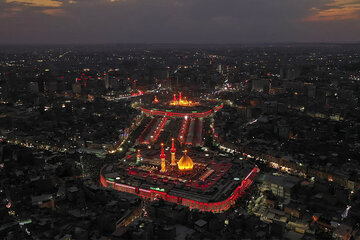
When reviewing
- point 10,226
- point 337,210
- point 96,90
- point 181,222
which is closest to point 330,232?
point 337,210

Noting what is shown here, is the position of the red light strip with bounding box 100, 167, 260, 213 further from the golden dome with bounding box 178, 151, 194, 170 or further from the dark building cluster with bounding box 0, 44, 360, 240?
the golden dome with bounding box 178, 151, 194, 170

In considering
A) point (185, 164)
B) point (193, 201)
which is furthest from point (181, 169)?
point (193, 201)

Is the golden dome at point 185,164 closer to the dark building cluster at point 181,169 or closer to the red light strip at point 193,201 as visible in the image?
the dark building cluster at point 181,169

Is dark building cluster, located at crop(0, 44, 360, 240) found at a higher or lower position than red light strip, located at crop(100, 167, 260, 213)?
higher

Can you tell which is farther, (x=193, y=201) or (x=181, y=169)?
(x=181, y=169)

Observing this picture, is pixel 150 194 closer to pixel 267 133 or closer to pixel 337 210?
pixel 337 210

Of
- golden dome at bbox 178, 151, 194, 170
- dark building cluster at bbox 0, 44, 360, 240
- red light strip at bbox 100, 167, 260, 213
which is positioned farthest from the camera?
golden dome at bbox 178, 151, 194, 170

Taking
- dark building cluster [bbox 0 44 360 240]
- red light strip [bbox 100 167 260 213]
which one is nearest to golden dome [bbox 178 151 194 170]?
dark building cluster [bbox 0 44 360 240]

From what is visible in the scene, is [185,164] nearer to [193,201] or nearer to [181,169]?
[181,169]

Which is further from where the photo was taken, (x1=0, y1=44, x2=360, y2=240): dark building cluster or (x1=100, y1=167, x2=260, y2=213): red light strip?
(x1=100, y1=167, x2=260, y2=213): red light strip

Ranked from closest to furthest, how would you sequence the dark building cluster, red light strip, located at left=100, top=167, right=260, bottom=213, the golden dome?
the dark building cluster → red light strip, located at left=100, top=167, right=260, bottom=213 → the golden dome

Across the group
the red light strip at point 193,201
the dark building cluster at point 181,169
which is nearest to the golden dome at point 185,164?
the dark building cluster at point 181,169

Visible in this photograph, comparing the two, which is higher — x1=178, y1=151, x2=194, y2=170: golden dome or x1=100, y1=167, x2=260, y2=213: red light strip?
x1=178, y1=151, x2=194, y2=170: golden dome
